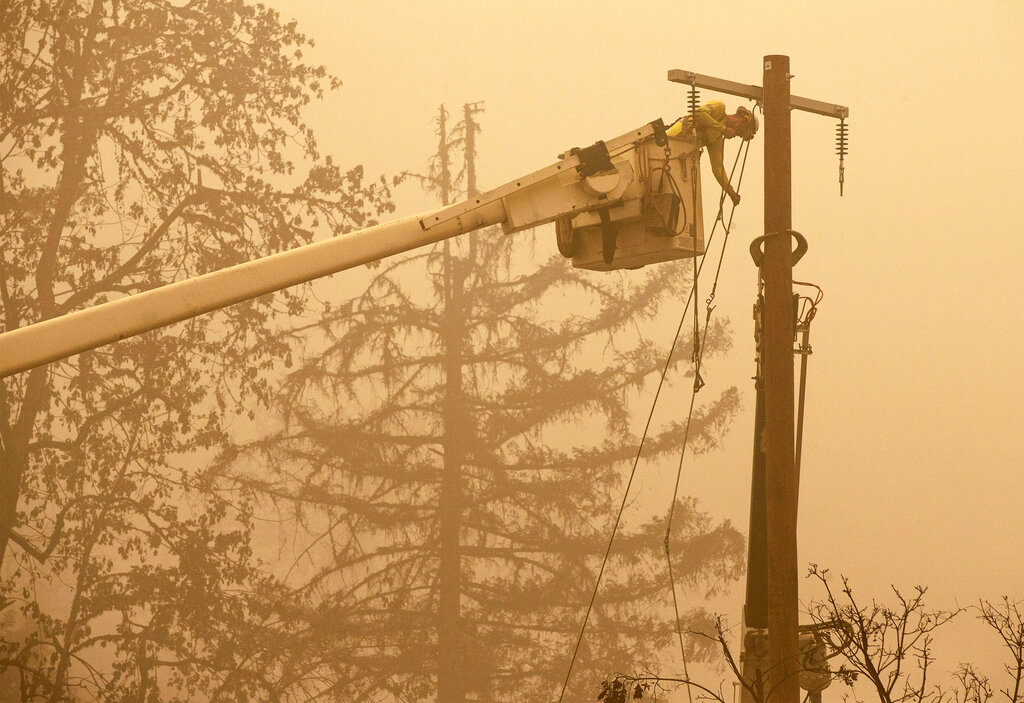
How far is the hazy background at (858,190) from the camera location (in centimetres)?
710

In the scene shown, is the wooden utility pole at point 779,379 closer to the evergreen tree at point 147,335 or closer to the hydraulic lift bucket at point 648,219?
the hydraulic lift bucket at point 648,219

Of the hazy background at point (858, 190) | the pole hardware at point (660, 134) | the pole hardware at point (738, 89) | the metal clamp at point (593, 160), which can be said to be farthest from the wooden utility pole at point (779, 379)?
the hazy background at point (858, 190)

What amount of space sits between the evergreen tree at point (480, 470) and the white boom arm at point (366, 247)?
11.3ft

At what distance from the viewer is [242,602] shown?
761cm

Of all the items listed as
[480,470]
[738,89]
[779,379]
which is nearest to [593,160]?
[738,89]

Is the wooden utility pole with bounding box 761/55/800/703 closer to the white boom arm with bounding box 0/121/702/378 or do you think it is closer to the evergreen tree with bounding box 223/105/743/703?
the white boom arm with bounding box 0/121/702/378

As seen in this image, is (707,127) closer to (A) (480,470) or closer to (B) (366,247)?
(B) (366,247)

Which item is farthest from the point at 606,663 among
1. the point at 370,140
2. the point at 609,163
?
the point at 609,163

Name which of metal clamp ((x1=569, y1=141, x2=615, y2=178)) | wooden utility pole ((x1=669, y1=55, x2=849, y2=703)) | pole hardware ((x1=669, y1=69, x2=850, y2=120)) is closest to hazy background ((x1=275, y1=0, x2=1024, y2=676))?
pole hardware ((x1=669, y1=69, x2=850, y2=120))

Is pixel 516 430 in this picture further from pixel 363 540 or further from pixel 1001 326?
pixel 1001 326

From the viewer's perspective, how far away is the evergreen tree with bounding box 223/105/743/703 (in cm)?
739

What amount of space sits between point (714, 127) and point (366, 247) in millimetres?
1367

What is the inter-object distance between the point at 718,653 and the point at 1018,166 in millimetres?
3716

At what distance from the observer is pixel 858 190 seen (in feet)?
24.3
